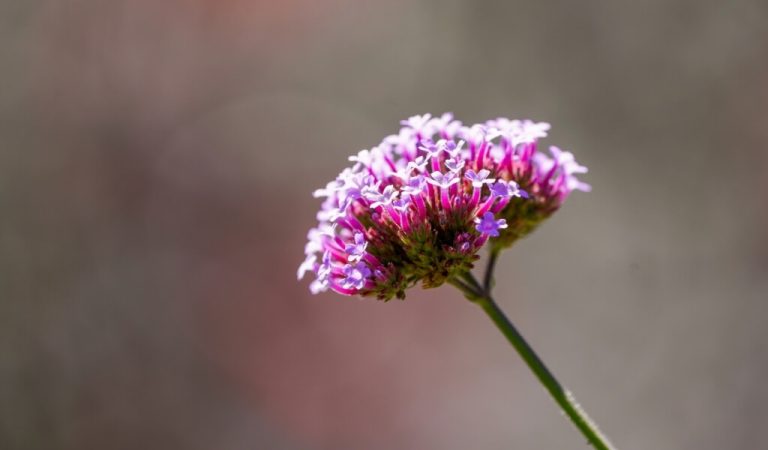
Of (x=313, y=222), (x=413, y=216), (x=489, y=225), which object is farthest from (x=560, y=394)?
(x=313, y=222)

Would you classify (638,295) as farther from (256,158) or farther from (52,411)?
(52,411)

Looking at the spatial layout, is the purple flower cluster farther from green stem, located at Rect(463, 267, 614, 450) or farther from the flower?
green stem, located at Rect(463, 267, 614, 450)

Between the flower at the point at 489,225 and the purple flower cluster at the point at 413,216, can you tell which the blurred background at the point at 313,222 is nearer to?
the purple flower cluster at the point at 413,216

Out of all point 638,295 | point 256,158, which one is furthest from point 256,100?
point 638,295

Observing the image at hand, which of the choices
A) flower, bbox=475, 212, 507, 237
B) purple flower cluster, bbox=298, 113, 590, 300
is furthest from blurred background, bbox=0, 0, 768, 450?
flower, bbox=475, 212, 507, 237

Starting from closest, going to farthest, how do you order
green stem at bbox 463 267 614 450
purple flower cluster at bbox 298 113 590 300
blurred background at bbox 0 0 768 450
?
green stem at bbox 463 267 614 450, purple flower cluster at bbox 298 113 590 300, blurred background at bbox 0 0 768 450

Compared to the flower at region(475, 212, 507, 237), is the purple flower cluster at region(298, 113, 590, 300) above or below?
above

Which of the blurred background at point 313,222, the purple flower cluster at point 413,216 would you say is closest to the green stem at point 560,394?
the purple flower cluster at point 413,216

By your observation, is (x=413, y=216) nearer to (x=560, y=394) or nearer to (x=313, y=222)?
(x=560, y=394)

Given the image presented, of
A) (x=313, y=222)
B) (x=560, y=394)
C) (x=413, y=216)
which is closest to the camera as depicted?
(x=560, y=394)
